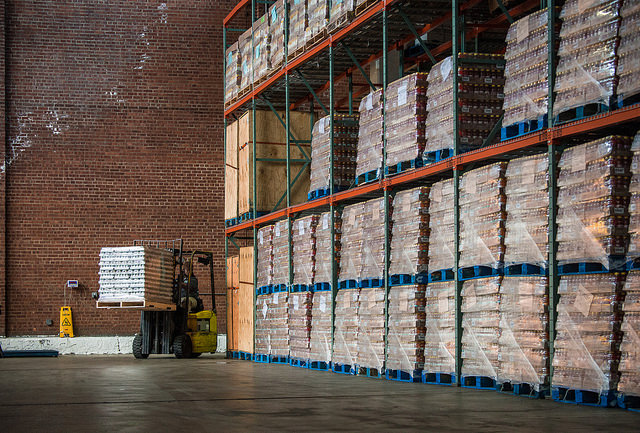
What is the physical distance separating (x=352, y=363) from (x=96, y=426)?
20.7 ft

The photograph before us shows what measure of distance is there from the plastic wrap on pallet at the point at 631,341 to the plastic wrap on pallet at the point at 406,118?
4249 mm

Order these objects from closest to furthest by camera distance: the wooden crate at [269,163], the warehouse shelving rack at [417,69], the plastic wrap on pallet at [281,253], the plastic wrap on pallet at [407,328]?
the warehouse shelving rack at [417,69]
the plastic wrap on pallet at [407,328]
the plastic wrap on pallet at [281,253]
the wooden crate at [269,163]

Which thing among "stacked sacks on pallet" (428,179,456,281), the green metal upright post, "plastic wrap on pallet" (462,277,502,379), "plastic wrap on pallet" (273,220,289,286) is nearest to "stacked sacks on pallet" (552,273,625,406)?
"plastic wrap on pallet" (462,277,502,379)

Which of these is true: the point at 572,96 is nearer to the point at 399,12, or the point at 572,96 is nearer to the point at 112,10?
the point at 399,12

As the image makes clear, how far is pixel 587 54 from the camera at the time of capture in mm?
8703

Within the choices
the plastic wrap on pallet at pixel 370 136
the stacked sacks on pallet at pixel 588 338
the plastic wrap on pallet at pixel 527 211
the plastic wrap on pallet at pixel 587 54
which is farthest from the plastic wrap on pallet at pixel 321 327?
the plastic wrap on pallet at pixel 587 54

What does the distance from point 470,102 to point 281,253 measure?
633 centimetres

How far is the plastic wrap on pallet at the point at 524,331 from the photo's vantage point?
897cm

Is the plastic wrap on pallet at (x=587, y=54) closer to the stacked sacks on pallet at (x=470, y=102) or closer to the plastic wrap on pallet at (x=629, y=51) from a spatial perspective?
the plastic wrap on pallet at (x=629, y=51)

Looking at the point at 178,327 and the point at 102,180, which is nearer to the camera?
the point at 178,327

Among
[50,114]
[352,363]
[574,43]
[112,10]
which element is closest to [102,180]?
[50,114]

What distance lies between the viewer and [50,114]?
22.4 m

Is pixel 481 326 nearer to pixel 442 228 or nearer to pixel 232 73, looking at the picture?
pixel 442 228

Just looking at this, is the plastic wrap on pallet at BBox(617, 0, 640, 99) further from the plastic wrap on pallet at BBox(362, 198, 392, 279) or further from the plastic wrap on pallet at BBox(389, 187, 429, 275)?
the plastic wrap on pallet at BBox(362, 198, 392, 279)
